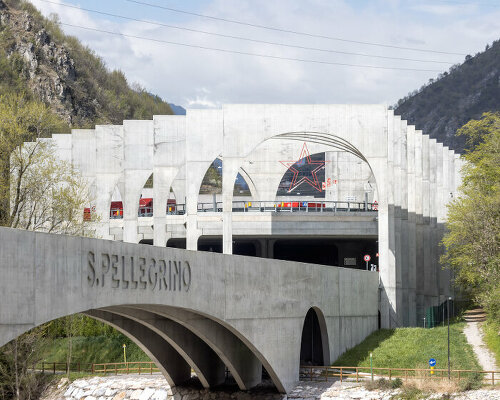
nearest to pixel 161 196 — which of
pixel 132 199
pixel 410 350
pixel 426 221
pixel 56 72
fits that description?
pixel 132 199

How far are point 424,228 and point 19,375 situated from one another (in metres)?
34.3

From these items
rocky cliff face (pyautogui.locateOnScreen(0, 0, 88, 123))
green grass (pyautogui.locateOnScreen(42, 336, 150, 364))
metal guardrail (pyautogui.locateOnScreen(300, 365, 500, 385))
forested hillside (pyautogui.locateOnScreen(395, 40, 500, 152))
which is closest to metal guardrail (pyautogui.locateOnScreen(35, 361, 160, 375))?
green grass (pyautogui.locateOnScreen(42, 336, 150, 364))

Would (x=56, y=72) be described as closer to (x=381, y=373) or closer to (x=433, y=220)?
(x=433, y=220)

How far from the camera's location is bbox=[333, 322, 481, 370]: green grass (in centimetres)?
3784

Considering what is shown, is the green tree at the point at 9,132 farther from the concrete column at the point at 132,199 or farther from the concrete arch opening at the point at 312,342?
the concrete arch opening at the point at 312,342

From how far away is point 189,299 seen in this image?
85.1 ft

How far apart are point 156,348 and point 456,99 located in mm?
155559

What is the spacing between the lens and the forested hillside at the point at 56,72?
113500mm

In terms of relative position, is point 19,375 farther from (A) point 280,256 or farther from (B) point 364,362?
(A) point 280,256

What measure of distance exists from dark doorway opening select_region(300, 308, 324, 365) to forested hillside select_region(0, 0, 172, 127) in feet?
248

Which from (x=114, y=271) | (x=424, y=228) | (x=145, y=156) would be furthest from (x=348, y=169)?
(x=114, y=271)

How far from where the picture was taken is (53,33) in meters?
126

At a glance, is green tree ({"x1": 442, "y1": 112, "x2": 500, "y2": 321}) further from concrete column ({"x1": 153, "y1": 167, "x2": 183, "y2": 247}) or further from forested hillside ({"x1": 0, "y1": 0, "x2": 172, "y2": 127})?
forested hillside ({"x1": 0, "y1": 0, "x2": 172, "y2": 127})

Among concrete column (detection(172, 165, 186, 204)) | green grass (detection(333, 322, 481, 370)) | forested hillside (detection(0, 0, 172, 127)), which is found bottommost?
green grass (detection(333, 322, 481, 370))
